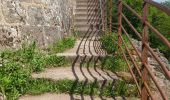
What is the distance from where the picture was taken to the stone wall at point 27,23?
6.56 meters

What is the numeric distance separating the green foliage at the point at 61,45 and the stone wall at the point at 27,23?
11cm

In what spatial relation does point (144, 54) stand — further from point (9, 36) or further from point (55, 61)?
point (9, 36)

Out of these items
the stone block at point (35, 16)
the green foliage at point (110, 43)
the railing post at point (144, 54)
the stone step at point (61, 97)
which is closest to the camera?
the railing post at point (144, 54)

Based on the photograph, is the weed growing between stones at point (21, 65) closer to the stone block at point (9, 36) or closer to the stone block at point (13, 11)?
the stone block at point (9, 36)

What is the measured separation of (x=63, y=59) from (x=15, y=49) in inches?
31.7

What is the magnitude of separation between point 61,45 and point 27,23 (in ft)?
4.23

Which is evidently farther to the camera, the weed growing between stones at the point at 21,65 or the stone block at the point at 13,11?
the stone block at the point at 13,11

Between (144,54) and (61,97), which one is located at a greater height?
(144,54)

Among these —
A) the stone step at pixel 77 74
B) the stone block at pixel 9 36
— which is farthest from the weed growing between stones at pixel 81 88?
the stone block at pixel 9 36

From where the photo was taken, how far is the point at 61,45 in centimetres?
810

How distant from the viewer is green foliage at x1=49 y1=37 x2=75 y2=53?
7588 mm

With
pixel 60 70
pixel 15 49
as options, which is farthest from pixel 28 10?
pixel 60 70

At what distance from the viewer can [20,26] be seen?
22.3ft

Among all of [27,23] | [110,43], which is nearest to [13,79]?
[27,23]
